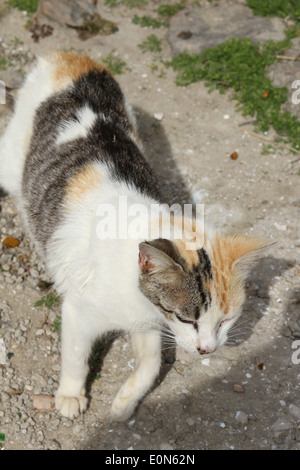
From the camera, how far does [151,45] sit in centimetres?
570

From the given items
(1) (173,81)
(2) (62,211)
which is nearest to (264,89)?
(1) (173,81)

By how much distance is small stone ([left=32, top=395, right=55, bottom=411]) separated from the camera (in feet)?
11.1

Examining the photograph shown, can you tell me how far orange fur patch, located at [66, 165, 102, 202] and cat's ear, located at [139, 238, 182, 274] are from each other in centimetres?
80

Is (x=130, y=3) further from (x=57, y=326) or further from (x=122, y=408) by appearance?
(x=122, y=408)

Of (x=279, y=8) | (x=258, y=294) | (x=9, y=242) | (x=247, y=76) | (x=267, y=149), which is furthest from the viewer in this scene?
(x=279, y=8)

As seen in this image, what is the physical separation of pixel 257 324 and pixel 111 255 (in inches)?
56.9

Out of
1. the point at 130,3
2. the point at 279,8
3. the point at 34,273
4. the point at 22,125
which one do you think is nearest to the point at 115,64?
the point at 130,3

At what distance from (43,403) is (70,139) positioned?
1.67 metres

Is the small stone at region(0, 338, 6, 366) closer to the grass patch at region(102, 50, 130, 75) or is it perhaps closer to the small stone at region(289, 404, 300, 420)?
the small stone at region(289, 404, 300, 420)

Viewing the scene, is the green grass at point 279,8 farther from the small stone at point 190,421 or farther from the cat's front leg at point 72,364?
the small stone at point 190,421

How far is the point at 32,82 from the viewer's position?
13.0ft

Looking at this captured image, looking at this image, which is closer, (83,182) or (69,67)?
(83,182)

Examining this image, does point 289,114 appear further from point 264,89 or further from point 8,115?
point 8,115

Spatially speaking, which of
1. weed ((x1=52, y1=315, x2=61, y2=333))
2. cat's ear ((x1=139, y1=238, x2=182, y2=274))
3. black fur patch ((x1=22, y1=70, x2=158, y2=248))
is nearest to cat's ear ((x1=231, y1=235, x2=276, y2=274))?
cat's ear ((x1=139, y1=238, x2=182, y2=274))
